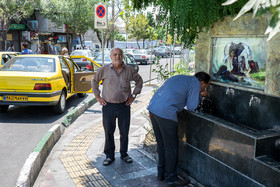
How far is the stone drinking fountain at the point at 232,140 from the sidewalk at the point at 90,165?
2.29 ft

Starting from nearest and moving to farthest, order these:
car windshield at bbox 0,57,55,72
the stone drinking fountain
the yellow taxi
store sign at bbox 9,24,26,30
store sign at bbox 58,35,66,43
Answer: the stone drinking fountain < the yellow taxi < car windshield at bbox 0,57,55,72 < store sign at bbox 9,24,26,30 < store sign at bbox 58,35,66,43

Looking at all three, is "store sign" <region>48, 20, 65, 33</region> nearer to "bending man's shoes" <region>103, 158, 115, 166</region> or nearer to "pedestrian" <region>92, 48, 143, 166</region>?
"pedestrian" <region>92, 48, 143, 166</region>

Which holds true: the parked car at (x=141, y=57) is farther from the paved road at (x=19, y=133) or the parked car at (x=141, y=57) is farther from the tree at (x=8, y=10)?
the paved road at (x=19, y=133)

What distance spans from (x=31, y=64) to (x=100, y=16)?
2438 mm

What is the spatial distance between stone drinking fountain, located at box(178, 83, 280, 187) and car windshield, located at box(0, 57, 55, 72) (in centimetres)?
505

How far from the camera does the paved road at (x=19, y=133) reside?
4625 mm

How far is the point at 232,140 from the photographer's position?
3.14 meters

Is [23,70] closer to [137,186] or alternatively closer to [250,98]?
[137,186]

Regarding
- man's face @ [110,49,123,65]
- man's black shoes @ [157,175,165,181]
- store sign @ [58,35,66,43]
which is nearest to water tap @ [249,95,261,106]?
man's black shoes @ [157,175,165,181]

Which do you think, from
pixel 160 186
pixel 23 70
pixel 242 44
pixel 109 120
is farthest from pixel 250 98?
pixel 23 70

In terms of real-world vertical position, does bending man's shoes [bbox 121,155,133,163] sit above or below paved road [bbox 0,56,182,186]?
above

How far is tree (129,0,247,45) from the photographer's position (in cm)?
340

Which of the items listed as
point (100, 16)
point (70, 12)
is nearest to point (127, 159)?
point (100, 16)

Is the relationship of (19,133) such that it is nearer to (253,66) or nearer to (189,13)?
(189,13)
